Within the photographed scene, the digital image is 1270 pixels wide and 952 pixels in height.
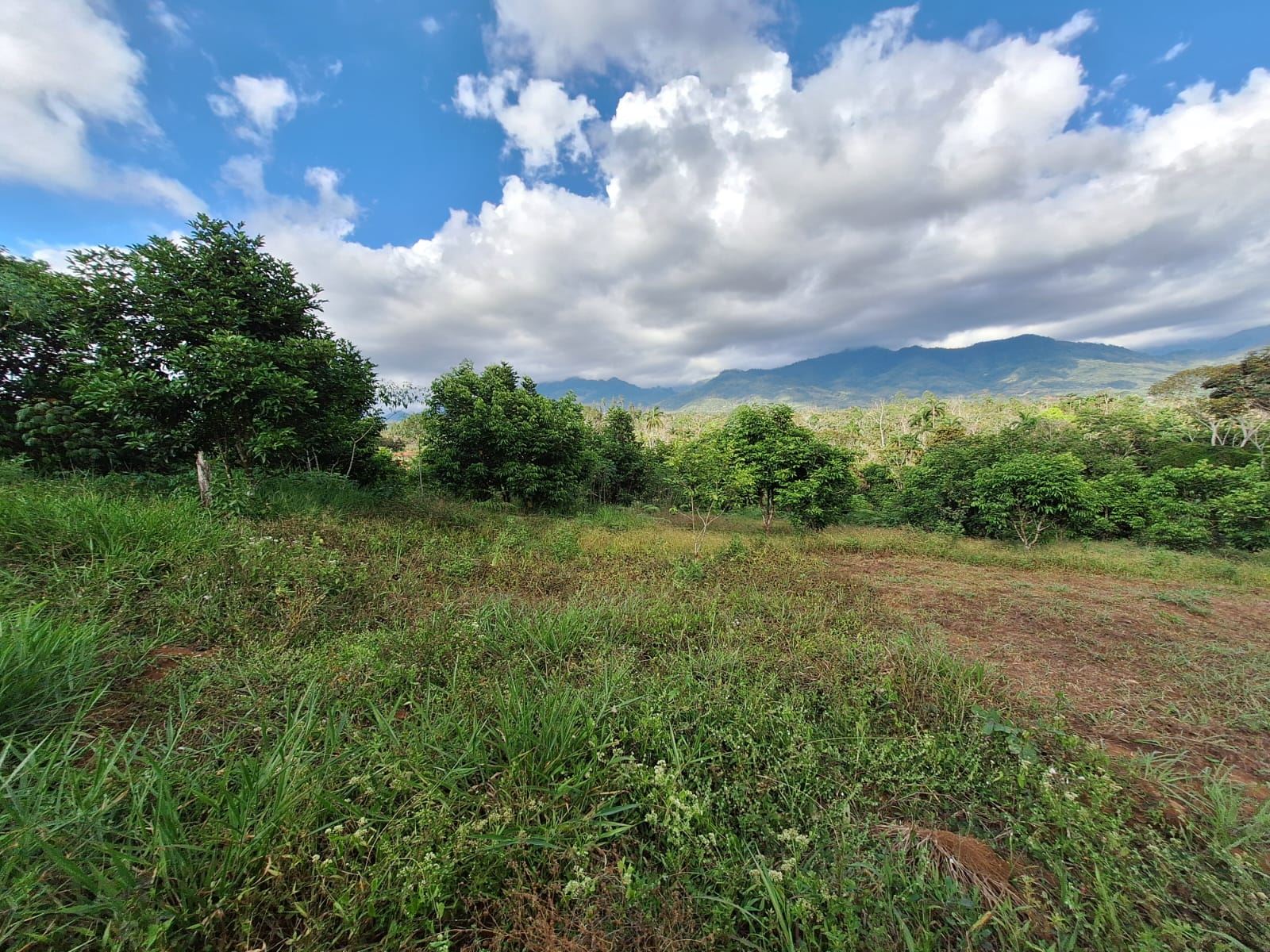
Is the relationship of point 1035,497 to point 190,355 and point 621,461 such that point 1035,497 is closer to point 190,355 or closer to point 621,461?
point 621,461

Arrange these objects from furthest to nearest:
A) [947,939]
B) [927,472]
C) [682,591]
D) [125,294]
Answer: [927,472]
[682,591]
[125,294]
[947,939]

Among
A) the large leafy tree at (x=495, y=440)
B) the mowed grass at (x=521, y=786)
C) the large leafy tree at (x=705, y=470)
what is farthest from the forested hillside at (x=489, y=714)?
the large leafy tree at (x=495, y=440)

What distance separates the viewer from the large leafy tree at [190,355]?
5438mm

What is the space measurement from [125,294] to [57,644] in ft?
18.0

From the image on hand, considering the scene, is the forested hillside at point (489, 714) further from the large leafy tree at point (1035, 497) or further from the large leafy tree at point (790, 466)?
the large leafy tree at point (790, 466)

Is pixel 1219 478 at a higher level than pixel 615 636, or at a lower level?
lower

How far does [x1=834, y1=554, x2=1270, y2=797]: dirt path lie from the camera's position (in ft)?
10.9

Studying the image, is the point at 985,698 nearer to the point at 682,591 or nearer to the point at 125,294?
the point at 682,591

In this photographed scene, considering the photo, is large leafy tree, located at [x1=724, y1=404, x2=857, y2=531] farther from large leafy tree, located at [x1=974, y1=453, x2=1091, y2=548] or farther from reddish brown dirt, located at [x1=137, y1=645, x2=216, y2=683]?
reddish brown dirt, located at [x1=137, y1=645, x2=216, y2=683]

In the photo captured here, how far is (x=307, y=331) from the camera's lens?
6.94 meters

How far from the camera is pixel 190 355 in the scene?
546 cm

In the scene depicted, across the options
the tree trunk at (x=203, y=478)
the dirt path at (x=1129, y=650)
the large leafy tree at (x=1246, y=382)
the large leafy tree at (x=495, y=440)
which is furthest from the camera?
the large leafy tree at (x=1246, y=382)

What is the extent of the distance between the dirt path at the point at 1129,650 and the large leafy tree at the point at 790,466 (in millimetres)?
7677

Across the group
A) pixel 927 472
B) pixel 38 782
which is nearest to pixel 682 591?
pixel 38 782
